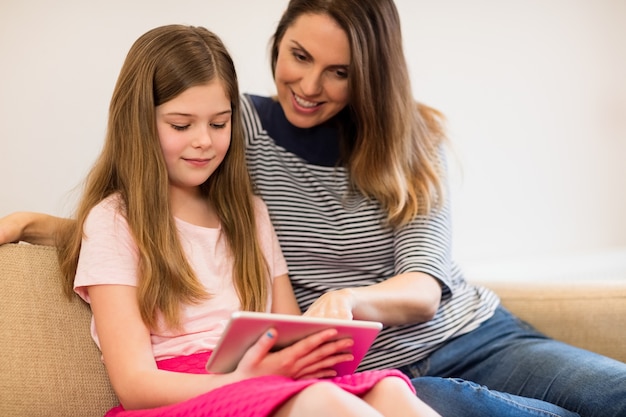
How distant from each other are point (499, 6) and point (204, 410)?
5.54 feet

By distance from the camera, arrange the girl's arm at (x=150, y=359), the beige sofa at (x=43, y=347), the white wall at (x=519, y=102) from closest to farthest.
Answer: the girl's arm at (x=150, y=359), the beige sofa at (x=43, y=347), the white wall at (x=519, y=102)

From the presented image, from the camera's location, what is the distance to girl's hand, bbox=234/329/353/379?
1234 millimetres

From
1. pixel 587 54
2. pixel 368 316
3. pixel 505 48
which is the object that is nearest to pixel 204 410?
pixel 368 316

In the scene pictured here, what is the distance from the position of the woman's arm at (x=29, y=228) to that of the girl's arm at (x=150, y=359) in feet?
0.59

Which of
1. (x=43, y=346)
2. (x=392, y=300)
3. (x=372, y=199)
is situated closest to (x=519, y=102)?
(x=372, y=199)

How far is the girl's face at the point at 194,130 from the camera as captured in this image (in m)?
1.48

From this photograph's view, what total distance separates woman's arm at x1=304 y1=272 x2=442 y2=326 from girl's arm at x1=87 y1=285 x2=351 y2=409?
0.14 m

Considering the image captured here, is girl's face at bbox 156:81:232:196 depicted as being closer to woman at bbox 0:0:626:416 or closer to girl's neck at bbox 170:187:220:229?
girl's neck at bbox 170:187:220:229

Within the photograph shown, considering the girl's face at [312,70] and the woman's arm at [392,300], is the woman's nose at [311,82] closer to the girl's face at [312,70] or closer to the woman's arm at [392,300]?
the girl's face at [312,70]

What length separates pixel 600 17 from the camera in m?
2.61

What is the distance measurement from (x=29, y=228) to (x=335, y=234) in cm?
60

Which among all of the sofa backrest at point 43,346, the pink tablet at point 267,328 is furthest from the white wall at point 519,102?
the pink tablet at point 267,328

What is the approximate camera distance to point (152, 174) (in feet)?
4.90

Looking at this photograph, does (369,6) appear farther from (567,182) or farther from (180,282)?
(567,182)
